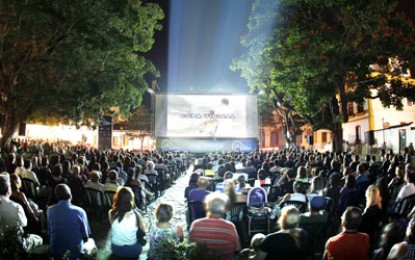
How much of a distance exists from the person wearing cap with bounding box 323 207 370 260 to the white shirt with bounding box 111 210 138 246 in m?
2.36

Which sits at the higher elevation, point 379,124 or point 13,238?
point 379,124

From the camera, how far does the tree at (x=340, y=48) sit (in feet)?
67.6

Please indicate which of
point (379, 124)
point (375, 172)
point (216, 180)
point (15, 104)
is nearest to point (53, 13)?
point (15, 104)

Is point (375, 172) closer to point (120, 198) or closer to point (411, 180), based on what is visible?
point (411, 180)

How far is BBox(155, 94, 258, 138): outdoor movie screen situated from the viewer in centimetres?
2945

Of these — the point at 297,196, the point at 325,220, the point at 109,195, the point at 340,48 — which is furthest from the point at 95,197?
the point at 340,48

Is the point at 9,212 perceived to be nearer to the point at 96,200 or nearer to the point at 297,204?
the point at 96,200

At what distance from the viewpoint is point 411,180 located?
348 inches

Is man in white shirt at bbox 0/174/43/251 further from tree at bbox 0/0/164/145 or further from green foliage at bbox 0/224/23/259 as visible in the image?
tree at bbox 0/0/164/145

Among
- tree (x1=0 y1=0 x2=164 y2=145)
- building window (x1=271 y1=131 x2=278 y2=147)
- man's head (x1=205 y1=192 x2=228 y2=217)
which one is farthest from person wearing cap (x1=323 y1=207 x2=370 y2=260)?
building window (x1=271 y1=131 x2=278 y2=147)

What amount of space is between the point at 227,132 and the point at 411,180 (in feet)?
68.0

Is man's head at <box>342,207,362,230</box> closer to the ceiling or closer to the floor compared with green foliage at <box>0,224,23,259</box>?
closer to the ceiling

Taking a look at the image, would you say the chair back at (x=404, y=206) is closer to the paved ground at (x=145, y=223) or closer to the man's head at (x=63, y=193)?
the paved ground at (x=145, y=223)

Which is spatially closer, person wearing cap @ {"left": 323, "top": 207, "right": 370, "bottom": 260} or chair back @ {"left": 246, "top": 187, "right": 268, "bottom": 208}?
person wearing cap @ {"left": 323, "top": 207, "right": 370, "bottom": 260}
